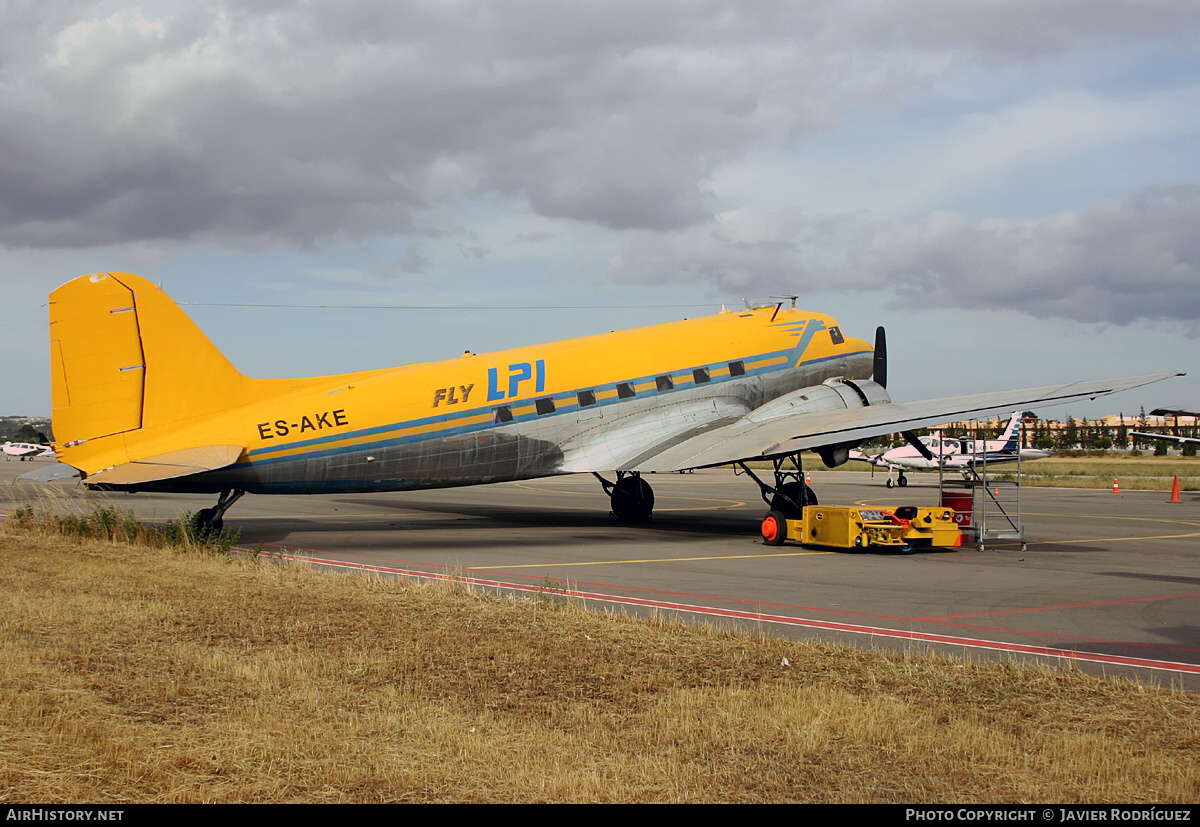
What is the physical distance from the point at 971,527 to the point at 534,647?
1532 centimetres

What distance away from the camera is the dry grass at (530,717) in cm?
612

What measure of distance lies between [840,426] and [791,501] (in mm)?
2669

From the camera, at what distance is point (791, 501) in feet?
76.6

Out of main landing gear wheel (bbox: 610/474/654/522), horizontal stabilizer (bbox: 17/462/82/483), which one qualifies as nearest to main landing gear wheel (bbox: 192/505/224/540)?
horizontal stabilizer (bbox: 17/462/82/483)

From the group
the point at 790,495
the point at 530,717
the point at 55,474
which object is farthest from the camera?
the point at 790,495

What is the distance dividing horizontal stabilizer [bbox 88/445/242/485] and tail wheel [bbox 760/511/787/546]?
11843mm

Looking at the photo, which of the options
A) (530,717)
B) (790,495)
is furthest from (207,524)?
(530,717)

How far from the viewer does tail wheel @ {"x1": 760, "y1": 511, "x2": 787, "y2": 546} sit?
2202cm

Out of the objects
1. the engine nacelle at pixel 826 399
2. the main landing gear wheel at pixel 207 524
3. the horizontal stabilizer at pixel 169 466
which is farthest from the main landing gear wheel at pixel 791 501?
the main landing gear wheel at pixel 207 524

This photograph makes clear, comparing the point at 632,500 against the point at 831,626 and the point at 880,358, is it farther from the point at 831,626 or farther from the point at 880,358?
the point at 831,626

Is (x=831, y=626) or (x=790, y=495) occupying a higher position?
(x=790, y=495)

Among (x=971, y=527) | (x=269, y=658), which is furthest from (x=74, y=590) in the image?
(x=971, y=527)

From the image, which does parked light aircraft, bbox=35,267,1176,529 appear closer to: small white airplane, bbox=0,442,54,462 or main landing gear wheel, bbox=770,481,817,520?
main landing gear wheel, bbox=770,481,817,520

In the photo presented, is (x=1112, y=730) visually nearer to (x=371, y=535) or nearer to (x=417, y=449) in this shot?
(x=417, y=449)
